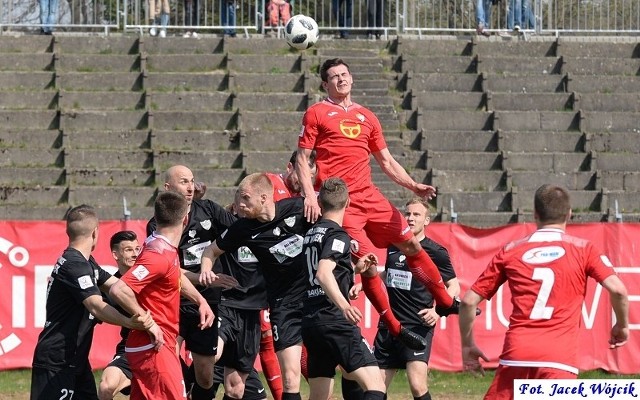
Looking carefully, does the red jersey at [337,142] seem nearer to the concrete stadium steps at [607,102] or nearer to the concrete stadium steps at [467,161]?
the concrete stadium steps at [467,161]

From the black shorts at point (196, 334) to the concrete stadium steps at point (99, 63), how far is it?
11.9 metres

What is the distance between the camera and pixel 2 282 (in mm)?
14836

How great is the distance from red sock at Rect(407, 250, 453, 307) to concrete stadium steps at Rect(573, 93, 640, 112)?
11923 millimetres

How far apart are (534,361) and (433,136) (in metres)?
13.4

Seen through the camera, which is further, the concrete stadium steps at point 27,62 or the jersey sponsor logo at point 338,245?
the concrete stadium steps at point 27,62

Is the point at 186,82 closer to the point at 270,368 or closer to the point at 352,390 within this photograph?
the point at 270,368

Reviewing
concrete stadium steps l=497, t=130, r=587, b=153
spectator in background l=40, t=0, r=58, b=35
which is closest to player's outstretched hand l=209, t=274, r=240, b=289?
concrete stadium steps l=497, t=130, r=587, b=153

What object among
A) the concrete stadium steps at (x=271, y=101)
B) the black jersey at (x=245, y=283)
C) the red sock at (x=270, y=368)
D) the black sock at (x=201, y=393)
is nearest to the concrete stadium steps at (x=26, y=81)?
the concrete stadium steps at (x=271, y=101)

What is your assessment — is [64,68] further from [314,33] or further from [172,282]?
[172,282]

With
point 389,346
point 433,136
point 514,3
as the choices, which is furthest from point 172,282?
point 514,3

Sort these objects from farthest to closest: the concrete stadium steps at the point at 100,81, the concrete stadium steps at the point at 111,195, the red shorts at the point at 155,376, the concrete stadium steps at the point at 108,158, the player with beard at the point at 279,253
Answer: the concrete stadium steps at the point at 100,81 < the concrete stadium steps at the point at 108,158 < the concrete stadium steps at the point at 111,195 < the player with beard at the point at 279,253 < the red shorts at the point at 155,376

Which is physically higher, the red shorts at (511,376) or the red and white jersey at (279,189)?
A: the red and white jersey at (279,189)

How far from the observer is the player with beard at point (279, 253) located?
10.1 metres

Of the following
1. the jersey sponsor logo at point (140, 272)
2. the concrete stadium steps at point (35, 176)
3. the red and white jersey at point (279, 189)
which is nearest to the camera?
the jersey sponsor logo at point (140, 272)
